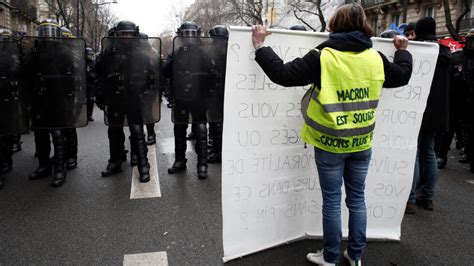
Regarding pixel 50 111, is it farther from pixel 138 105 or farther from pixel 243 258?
pixel 243 258

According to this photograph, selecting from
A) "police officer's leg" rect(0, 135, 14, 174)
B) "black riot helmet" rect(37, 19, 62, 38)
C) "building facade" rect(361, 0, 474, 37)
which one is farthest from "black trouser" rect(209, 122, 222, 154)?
"building facade" rect(361, 0, 474, 37)

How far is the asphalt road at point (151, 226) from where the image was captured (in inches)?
124

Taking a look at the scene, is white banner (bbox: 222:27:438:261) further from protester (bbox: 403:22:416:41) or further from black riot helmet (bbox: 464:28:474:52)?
black riot helmet (bbox: 464:28:474:52)

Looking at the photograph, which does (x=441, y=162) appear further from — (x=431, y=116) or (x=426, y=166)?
(x=431, y=116)

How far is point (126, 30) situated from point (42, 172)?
2.16 meters

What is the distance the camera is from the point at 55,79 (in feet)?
15.7

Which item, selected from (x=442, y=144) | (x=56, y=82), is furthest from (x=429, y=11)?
(x=56, y=82)

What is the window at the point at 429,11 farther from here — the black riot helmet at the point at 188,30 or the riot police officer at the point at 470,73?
the black riot helmet at the point at 188,30

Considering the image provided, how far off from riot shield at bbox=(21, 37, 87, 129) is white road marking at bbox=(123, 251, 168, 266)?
2.52 m

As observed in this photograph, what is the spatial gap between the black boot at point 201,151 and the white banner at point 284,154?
2.27m

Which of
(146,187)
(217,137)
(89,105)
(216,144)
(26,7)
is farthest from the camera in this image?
(26,7)

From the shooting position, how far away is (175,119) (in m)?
5.38

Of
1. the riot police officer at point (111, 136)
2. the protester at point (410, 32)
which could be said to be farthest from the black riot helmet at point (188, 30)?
the protester at point (410, 32)

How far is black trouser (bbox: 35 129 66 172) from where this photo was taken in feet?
16.6
